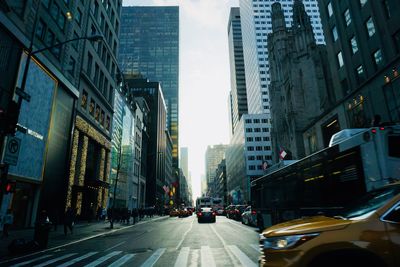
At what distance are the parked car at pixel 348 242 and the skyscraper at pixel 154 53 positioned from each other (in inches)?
6949

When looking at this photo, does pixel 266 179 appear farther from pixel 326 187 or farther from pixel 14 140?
pixel 14 140

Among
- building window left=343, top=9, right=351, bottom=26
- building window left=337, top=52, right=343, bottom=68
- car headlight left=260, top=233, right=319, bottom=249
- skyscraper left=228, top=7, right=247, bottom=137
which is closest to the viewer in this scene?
car headlight left=260, top=233, right=319, bottom=249

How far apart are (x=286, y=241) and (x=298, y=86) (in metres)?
53.9

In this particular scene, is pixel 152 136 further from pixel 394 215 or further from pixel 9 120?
pixel 394 215

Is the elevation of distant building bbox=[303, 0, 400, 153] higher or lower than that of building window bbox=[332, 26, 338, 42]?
lower

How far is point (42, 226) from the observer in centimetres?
1244

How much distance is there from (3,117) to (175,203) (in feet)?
499

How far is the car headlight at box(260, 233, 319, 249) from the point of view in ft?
11.9

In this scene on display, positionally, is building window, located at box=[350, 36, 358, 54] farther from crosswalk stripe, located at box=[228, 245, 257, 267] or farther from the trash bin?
the trash bin

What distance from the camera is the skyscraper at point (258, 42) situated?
11431cm

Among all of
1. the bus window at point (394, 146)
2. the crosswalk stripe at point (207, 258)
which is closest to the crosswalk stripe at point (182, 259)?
the crosswalk stripe at point (207, 258)

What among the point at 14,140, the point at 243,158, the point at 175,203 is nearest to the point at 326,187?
the point at 14,140

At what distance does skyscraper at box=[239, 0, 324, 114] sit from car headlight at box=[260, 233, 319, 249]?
110m

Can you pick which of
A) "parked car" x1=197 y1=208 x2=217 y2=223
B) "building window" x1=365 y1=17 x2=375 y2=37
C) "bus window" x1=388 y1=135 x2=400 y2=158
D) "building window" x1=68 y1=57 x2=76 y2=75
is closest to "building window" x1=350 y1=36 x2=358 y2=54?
"building window" x1=365 y1=17 x2=375 y2=37
